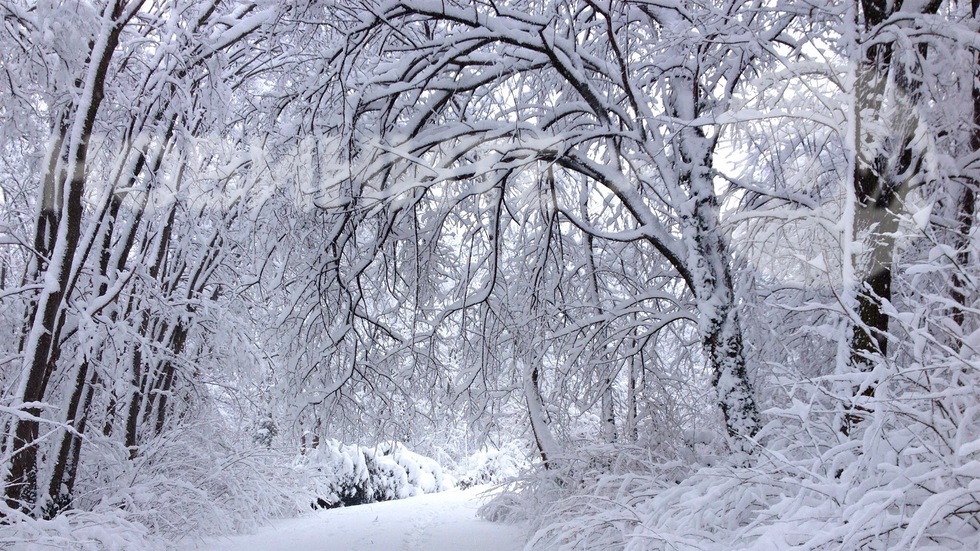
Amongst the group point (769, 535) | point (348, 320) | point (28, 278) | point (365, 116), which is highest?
point (365, 116)

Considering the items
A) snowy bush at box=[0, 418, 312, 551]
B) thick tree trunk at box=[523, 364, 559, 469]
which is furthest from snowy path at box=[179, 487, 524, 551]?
thick tree trunk at box=[523, 364, 559, 469]

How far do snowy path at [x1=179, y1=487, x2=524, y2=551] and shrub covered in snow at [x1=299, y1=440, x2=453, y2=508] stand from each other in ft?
7.46

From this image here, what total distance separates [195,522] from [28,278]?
10.5ft

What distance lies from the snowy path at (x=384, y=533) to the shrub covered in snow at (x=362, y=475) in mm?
2273

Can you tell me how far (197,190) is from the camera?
6.50 m

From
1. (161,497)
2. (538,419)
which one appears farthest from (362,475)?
(161,497)

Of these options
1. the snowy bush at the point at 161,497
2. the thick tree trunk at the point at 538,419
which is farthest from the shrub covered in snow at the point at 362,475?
the thick tree trunk at the point at 538,419

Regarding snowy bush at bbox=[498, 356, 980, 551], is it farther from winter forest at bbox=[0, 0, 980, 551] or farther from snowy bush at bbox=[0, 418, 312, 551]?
snowy bush at bbox=[0, 418, 312, 551]

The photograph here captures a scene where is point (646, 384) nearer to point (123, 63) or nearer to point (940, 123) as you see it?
point (940, 123)

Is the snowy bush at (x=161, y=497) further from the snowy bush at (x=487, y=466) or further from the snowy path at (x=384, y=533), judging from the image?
the snowy bush at (x=487, y=466)

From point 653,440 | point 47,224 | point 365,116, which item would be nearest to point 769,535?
point 653,440

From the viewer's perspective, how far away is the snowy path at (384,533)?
24.8ft

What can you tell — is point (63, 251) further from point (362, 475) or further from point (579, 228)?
point (362, 475)

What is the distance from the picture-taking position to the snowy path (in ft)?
24.8
